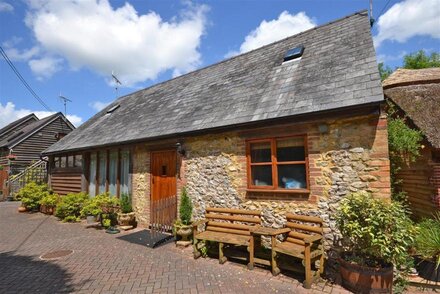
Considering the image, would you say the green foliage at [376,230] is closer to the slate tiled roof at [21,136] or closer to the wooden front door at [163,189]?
the wooden front door at [163,189]

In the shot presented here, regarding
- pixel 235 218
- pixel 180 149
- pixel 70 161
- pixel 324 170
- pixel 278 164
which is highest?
pixel 180 149

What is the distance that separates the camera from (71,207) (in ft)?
35.7

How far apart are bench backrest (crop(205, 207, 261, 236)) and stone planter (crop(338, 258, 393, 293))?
2.12m

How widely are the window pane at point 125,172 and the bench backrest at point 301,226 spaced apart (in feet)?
21.9

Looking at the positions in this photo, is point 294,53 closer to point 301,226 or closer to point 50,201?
point 301,226

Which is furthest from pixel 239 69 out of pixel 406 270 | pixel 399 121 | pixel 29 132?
pixel 29 132

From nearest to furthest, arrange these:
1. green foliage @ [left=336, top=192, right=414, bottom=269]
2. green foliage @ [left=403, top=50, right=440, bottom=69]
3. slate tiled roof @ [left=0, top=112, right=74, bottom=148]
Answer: green foliage @ [left=336, top=192, right=414, bottom=269] < slate tiled roof @ [left=0, top=112, right=74, bottom=148] < green foliage @ [left=403, top=50, right=440, bottom=69]

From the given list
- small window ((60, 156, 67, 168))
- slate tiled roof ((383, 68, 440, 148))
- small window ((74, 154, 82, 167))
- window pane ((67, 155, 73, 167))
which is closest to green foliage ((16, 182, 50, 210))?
small window ((60, 156, 67, 168))

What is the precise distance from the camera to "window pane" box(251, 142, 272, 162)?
653 cm

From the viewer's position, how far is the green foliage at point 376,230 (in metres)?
4.28

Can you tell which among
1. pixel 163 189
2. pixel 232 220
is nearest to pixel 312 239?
pixel 232 220

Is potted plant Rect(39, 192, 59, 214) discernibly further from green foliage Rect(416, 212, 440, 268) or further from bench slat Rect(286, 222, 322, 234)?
green foliage Rect(416, 212, 440, 268)

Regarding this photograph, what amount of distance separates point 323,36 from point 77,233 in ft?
34.1

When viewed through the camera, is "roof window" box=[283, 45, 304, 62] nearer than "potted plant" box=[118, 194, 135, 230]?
Yes
